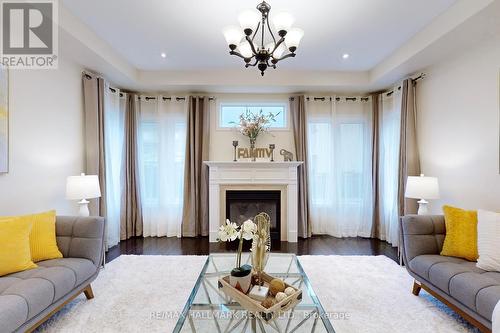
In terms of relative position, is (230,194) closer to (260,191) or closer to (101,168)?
(260,191)

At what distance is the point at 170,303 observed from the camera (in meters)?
2.35

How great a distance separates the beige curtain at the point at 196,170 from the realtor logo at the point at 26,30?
2204 millimetres

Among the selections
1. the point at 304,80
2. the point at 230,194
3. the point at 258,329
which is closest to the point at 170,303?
the point at 258,329

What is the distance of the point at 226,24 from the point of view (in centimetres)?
280

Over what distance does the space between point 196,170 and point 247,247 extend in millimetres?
1667

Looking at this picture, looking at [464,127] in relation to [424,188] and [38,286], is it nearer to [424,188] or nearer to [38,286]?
[424,188]

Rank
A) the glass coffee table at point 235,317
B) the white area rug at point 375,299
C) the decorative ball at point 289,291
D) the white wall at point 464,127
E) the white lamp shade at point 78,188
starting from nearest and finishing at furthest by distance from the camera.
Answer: the glass coffee table at point 235,317
the decorative ball at point 289,291
the white area rug at point 375,299
the white wall at point 464,127
the white lamp shade at point 78,188

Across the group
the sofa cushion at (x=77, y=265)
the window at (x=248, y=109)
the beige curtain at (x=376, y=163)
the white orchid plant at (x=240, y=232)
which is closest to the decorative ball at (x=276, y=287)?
the white orchid plant at (x=240, y=232)

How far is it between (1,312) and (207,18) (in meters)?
2.99

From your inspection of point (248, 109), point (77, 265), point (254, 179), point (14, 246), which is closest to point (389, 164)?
point (254, 179)

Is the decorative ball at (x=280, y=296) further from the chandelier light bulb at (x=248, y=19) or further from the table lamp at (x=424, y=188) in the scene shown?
the table lamp at (x=424, y=188)

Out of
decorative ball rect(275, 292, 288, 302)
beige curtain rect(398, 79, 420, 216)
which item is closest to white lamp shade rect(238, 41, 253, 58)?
decorative ball rect(275, 292, 288, 302)

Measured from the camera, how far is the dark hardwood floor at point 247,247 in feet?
12.2

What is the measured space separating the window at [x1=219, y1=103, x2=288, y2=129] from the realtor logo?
2.62m
